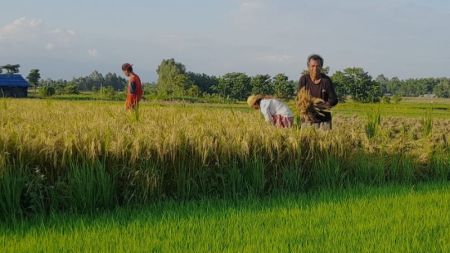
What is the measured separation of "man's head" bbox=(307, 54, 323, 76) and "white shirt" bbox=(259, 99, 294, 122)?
680 mm

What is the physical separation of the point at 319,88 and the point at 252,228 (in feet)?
12.1

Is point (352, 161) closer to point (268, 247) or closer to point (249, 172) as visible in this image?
point (249, 172)

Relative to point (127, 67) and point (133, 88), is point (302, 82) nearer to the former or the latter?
point (133, 88)

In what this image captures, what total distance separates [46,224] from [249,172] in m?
2.58

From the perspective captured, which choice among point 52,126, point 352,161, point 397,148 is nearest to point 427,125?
point 397,148

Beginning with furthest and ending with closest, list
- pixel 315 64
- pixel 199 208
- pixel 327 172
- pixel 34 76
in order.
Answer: pixel 34 76
pixel 315 64
pixel 327 172
pixel 199 208

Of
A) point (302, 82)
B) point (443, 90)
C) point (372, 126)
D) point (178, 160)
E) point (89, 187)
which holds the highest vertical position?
point (443, 90)

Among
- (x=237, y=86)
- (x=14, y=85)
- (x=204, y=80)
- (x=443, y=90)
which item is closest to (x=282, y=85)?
(x=237, y=86)

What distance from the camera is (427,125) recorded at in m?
9.63

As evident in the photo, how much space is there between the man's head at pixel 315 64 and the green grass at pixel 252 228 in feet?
7.62

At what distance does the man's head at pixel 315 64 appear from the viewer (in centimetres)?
784

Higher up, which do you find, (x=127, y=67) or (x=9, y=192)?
(x=127, y=67)

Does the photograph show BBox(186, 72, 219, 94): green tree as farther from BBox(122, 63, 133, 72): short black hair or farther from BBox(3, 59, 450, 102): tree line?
BBox(122, 63, 133, 72): short black hair

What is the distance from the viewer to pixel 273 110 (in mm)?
8211
